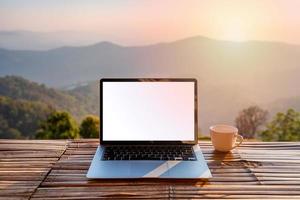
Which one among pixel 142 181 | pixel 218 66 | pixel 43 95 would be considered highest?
pixel 218 66

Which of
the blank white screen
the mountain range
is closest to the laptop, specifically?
the blank white screen

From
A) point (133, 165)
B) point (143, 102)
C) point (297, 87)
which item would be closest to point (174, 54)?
point (297, 87)

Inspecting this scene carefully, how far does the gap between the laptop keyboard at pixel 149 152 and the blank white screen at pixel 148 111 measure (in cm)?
4

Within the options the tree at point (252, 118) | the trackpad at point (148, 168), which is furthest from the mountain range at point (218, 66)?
the trackpad at point (148, 168)

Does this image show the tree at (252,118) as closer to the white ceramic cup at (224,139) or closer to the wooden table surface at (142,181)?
the wooden table surface at (142,181)

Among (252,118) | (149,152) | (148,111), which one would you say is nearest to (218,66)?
(252,118)

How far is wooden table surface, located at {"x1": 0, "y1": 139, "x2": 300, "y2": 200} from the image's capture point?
3.24ft

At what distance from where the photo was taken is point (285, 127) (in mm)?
2828

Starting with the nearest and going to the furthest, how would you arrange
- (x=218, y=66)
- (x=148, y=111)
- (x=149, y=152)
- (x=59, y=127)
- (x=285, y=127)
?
(x=149, y=152)
(x=148, y=111)
(x=59, y=127)
(x=285, y=127)
(x=218, y=66)

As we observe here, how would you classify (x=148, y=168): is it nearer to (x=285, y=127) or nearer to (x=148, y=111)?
(x=148, y=111)

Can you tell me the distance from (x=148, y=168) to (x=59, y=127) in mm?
1689

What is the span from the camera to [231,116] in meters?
3.04

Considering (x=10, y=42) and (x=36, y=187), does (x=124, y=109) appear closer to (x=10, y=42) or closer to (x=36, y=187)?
(x=36, y=187)

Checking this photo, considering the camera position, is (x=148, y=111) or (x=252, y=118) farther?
(x=252, y=118)
